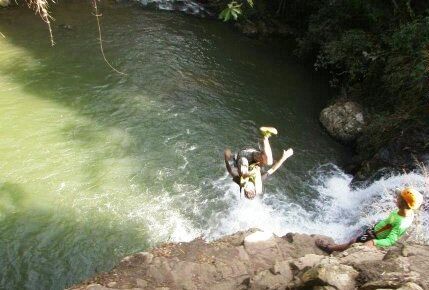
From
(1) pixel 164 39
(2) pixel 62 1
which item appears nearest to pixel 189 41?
(1) pixel 164 39

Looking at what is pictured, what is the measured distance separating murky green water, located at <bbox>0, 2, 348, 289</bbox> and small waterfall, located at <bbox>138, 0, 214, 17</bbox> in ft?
10.2

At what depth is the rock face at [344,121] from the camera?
1191cm

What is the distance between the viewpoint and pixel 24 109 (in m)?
11.5

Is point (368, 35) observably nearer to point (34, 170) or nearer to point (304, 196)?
point (304, 196)

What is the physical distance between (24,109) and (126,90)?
9.93ft

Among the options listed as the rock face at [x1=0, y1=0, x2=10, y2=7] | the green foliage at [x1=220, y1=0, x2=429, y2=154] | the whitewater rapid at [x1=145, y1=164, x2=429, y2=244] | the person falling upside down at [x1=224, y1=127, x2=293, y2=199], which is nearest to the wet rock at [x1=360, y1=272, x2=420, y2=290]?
the person falling upside down at [x1=224, y1=127, x2=293, y2=199]

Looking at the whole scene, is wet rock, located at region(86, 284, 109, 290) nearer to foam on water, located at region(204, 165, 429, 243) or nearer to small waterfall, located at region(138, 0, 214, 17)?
foam on water, located at region(204, 165, 429, 243)

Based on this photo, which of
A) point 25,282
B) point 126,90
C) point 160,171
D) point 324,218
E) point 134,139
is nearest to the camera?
point 25,282

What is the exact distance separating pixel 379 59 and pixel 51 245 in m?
10.2

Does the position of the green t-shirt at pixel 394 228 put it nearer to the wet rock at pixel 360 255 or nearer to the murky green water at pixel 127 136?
the wet rock at pixel 360 255

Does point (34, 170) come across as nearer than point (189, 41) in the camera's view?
Yes

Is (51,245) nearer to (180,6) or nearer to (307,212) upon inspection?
(307,212)

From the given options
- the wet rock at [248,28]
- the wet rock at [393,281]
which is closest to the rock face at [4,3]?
the wet rock at [248,28]

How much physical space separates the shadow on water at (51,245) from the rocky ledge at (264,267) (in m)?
1.08
